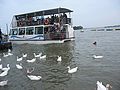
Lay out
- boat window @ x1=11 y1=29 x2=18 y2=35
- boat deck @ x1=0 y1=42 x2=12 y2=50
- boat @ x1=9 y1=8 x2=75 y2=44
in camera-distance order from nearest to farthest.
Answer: boat deck @ x1=0 y1=42 x2=12 y2=50 < boat @ x1=9 y1=8 x2=75 y2=44 < boat window @ x1=11 y1=29 x2=18 y2=35

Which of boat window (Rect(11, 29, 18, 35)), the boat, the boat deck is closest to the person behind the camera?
the boat deck

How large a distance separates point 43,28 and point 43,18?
9.79 feet

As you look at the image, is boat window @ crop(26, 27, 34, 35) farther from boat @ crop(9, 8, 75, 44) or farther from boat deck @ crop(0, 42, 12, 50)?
boat deck @ crop(0, 42, 12, 50)

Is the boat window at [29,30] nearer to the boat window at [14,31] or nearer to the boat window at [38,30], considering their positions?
the boat window at [38,30]

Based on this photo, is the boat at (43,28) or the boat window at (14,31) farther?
the boat window at (14,31)

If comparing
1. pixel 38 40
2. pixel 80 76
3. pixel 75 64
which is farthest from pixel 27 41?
pixel 80 76

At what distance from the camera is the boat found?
32.9 m

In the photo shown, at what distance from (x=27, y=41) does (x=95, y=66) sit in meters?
20.7

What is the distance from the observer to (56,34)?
32.7 meters

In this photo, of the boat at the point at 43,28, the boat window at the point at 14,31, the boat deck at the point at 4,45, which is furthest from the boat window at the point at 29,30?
the boat deck at the point at 4,45

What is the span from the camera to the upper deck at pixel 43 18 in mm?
34312

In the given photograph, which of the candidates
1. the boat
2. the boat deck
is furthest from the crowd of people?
the boat deck

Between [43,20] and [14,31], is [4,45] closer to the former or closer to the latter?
[43,20]

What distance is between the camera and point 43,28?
3316 centimetres
